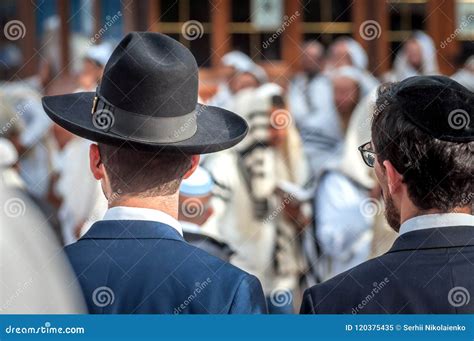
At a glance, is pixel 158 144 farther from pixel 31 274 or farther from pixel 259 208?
pixel 259 208

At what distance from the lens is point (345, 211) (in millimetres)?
4773

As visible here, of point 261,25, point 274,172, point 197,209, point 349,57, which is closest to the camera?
point 197,209

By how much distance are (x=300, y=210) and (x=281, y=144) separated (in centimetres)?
32

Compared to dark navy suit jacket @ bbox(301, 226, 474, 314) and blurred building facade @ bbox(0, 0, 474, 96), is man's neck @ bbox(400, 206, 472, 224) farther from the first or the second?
blurred building facade @ bbox(0, 0, 474, 96)

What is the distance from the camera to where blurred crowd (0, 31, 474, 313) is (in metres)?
4.66

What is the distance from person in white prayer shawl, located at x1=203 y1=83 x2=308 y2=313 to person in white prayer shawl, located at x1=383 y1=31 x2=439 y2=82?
822 mm

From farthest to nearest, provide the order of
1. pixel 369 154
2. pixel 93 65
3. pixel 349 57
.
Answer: pixel 349 57 → pixel 93 65 → pixel 369 154

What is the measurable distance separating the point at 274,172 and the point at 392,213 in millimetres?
2943

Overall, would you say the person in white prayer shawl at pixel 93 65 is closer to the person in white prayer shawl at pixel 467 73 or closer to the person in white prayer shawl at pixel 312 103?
the person in white prayer shawl at pixel 312 103

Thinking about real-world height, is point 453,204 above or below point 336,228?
above

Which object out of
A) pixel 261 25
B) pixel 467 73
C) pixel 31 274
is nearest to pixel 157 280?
pixel 31 274

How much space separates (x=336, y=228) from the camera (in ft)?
15.7
